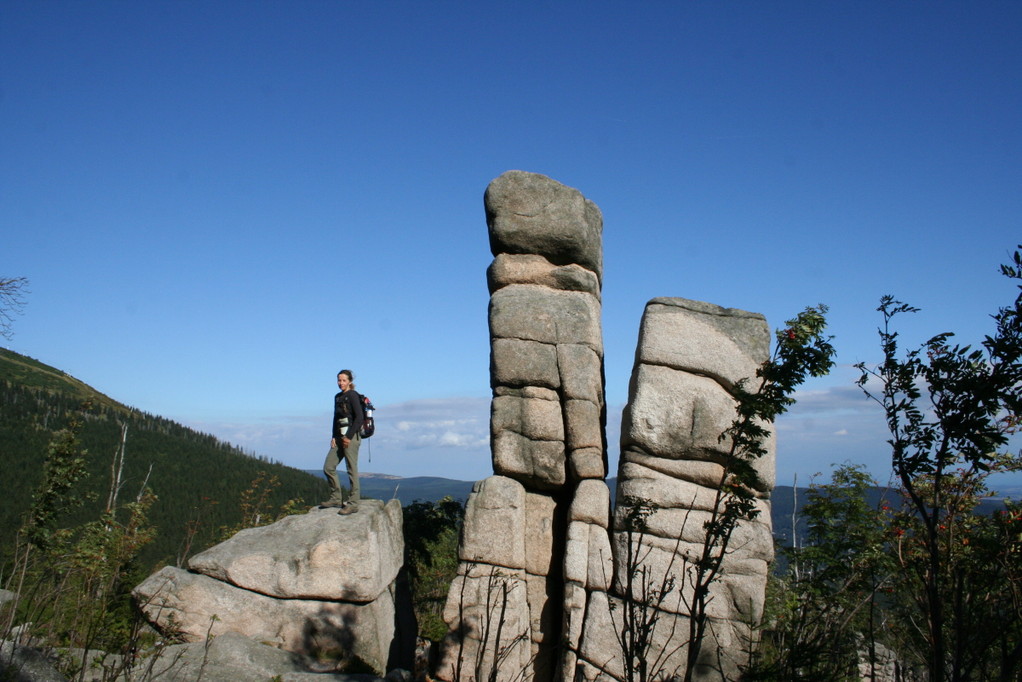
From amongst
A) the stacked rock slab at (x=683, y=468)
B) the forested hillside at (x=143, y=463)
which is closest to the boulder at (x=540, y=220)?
the stacked rock slab at (x=683, y=468)

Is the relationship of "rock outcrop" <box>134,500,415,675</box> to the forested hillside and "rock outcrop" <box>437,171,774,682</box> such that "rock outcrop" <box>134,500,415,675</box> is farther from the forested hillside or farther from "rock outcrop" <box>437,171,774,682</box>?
the forested hillside

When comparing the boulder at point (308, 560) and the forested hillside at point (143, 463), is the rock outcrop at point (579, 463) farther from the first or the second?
the forested hillside at point (143, 463)

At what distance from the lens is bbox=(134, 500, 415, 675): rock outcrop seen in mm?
12359

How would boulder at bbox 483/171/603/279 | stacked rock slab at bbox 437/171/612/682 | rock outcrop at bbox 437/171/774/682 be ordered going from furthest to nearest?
boulder at bbox 483/171/603/279 < stacked rock slab at bbox 437/171/612/682 < rock outcrop at bbox 437/171/774/682

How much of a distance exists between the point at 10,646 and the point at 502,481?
8.04 metres

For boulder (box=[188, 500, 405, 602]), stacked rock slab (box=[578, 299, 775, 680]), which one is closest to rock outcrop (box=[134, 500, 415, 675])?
boulder (box=[188, 500, 405, 602])

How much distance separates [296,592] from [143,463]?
57.9 metres

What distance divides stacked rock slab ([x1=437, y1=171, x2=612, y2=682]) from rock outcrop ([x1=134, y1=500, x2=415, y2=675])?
60.0 inches

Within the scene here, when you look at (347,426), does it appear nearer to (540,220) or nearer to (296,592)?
(296,592)

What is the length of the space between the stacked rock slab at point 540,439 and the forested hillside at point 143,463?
3004 cm

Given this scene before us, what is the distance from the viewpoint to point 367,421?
13.8 metres

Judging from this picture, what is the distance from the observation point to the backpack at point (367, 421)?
13789mm

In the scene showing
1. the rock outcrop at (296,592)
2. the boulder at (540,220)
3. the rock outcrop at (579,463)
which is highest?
the boulder at (540,220)

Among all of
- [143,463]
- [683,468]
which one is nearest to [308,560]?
[683,468]
